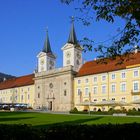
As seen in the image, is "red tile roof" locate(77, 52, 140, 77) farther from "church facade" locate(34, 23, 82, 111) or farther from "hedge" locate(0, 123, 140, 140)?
"hedge" locate(0, 123, 140, 140)

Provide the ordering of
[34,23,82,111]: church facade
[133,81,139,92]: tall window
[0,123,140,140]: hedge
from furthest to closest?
[34,23,82,111]: church facade, [133,81,139,92]: tall window, [0,123,140,140]: hedge

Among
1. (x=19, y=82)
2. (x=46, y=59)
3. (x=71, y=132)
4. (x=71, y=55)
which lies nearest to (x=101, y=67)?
(x=71, y=55)

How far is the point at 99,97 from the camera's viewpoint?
3059 inches

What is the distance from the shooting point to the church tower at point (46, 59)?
98188 mm

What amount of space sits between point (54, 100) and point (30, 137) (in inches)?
3089

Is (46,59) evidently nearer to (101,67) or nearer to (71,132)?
(101,67)

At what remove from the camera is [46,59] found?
9831 centimetres

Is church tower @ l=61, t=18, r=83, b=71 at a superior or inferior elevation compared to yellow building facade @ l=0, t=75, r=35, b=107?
superior

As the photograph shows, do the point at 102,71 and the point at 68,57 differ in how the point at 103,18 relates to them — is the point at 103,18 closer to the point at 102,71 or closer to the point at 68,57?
the point at 102,71

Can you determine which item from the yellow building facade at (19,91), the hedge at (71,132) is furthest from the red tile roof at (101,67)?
the hedge at (71,132)

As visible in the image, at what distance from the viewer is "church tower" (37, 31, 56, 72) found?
322ft

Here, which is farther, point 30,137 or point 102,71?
point 102,71

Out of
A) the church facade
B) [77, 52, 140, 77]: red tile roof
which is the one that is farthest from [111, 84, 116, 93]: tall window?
the church facade

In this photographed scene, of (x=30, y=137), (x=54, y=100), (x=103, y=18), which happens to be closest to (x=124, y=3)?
(x=103, y=18)
